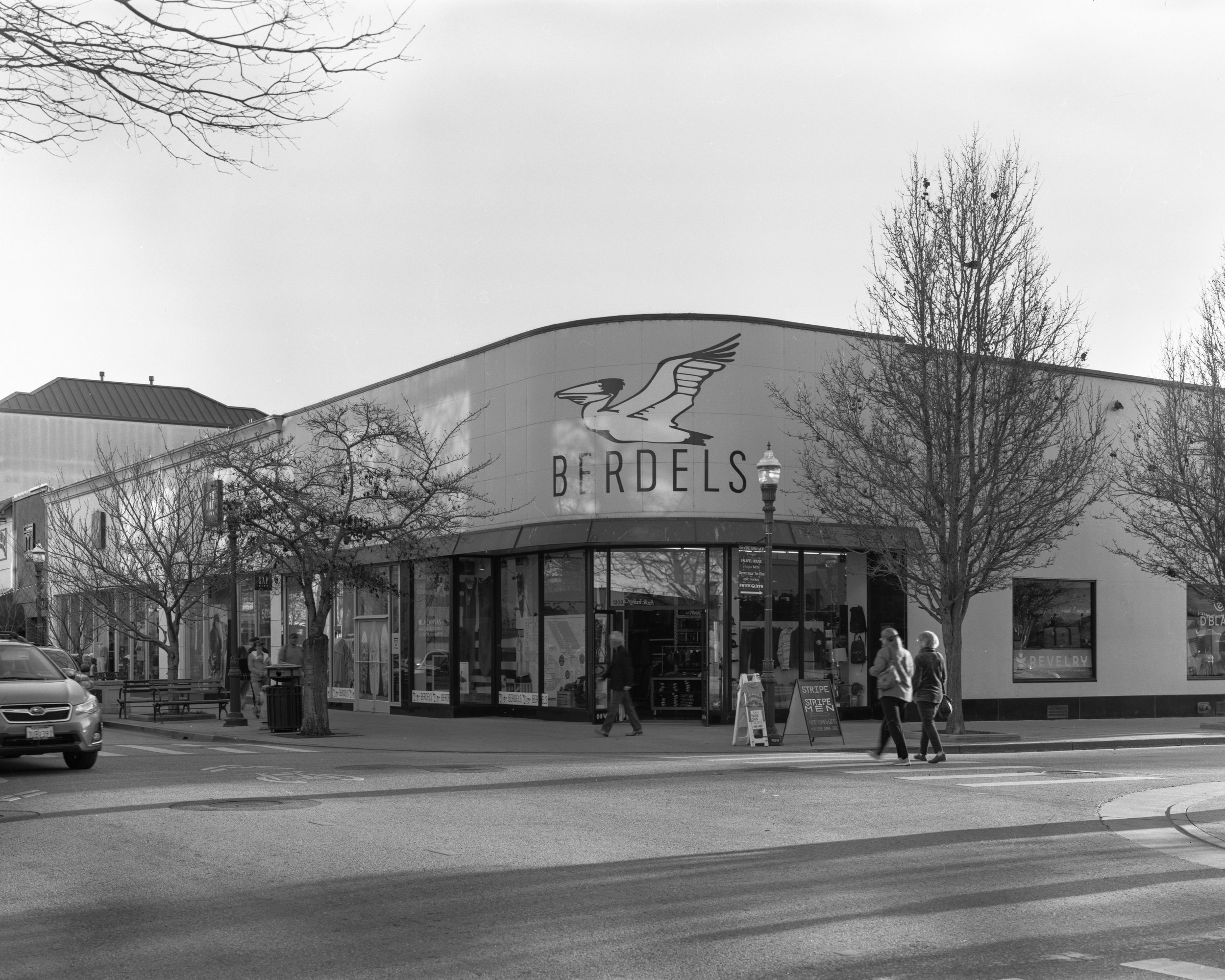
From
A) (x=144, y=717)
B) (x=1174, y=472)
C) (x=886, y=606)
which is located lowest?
(x=144, y=717)

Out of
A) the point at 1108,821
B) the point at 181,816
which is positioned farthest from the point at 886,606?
the point at 181,816

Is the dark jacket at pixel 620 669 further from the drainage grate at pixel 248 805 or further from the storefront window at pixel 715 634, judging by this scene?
the drainage grate at pixel 248 805

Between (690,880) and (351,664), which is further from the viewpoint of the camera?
(351,664)

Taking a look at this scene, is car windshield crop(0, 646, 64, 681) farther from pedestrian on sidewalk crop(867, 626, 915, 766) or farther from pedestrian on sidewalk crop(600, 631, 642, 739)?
pedestrian on sidewalk crop(867, 626, 915, 766)

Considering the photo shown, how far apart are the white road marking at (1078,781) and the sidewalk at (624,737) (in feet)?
14.6

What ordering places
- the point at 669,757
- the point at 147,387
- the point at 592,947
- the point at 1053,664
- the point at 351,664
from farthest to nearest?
→ the point at 147,387, the point at 351,664, the point at 1053,664, the point at 669,757, the point at 592,947

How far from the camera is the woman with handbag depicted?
19188 millimetres

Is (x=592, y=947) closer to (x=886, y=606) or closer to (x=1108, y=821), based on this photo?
(x=1108, y=821)

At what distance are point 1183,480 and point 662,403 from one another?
11.1m

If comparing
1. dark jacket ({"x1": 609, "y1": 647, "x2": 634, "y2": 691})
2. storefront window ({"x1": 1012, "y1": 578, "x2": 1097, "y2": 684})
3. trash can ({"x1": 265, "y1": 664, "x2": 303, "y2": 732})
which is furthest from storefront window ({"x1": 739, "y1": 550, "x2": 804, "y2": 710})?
trash can ({"x1": 265, "y1": 664, "x2": 303, "y2": 732})

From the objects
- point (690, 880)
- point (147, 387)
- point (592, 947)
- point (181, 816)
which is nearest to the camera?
point (592, 947)

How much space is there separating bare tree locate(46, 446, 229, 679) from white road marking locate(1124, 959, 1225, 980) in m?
24.5

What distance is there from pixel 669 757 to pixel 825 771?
307cm

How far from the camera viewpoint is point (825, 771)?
17688mm
